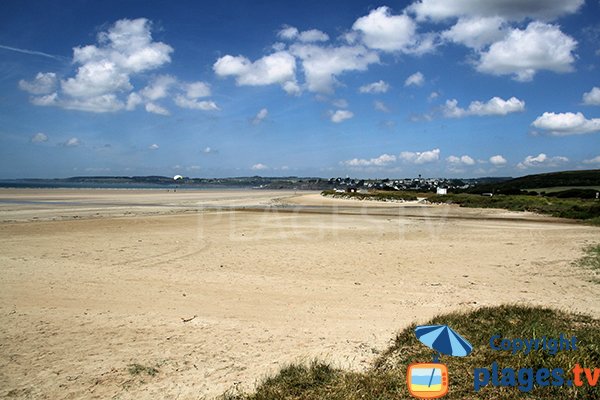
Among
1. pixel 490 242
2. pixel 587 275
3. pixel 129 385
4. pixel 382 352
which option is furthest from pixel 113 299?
pixel 490 242

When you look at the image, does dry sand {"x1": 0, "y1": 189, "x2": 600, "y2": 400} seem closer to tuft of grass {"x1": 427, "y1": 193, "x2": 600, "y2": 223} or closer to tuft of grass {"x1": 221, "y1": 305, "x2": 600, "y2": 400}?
tuft of grass {"x1": 221, "y1": 305, "x2": 600, "y2": 400}

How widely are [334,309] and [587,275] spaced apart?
25.4 feet

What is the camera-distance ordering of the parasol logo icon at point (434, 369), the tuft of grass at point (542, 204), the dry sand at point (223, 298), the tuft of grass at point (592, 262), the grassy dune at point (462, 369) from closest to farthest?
the parasol logo icon at point (434, 369) < the grassy dune at point (462, 369) < the dry sand at point (223, 298) < the tuft of grass at point (592, 262) < the tuft of grass at point (542, 204)

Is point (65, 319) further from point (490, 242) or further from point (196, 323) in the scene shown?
point (490, 242)

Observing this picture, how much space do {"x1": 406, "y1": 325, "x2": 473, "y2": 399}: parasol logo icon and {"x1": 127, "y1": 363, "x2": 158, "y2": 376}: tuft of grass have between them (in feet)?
11.6

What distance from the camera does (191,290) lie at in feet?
30.8

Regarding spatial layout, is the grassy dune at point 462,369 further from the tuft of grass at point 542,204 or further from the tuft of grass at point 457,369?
the tuft of grass at point 542,204

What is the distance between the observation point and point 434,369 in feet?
11.8

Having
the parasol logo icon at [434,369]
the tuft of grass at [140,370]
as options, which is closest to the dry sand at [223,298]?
the tuft of grass at [140,370]

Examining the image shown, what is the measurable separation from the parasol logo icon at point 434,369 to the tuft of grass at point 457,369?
0.51 metres

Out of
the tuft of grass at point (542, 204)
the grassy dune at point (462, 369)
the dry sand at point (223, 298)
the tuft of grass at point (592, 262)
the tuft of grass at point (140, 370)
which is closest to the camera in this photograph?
the grassy dune at point (462, 369)

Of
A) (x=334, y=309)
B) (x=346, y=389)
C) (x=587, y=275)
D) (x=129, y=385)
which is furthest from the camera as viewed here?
(x=587, y=275)

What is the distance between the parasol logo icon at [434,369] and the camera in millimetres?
3426

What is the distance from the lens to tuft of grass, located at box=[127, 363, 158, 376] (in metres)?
5.27
